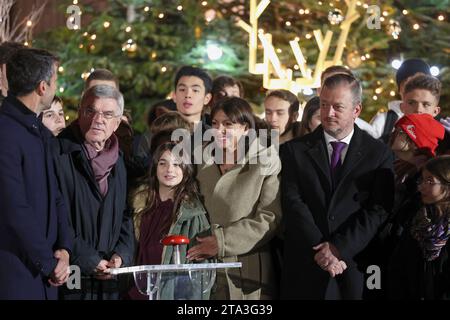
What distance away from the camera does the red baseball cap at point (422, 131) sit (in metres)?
7.25

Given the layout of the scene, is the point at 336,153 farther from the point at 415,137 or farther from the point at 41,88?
the point at 41,88

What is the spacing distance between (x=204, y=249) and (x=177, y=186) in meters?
0.50

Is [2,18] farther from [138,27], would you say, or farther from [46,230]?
[46,230]

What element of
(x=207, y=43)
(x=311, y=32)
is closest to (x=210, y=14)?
(x=207, y=43)

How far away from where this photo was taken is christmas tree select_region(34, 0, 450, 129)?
48.8 ft

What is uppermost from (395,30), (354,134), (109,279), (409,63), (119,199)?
(395,30)

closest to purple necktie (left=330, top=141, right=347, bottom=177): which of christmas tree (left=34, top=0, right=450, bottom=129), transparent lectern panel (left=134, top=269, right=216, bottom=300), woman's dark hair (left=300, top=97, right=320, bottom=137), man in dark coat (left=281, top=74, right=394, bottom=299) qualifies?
man in dark coat (left=281, top=74, right=394, bottom=299)

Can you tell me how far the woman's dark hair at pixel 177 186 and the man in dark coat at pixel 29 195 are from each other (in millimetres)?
800

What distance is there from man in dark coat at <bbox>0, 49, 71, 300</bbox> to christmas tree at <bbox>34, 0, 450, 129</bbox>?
324 inches

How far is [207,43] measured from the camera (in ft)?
50.2

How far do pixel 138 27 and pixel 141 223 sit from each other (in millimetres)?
8313

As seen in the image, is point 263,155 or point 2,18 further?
point 2,18

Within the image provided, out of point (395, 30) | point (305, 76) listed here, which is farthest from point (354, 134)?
point (395, 30)

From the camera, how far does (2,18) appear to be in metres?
14.0
